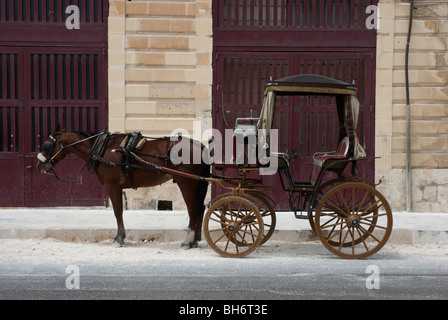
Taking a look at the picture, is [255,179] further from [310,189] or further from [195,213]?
[195,213]

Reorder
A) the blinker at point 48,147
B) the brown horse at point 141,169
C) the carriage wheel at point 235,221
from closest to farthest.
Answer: the carriage wheel at point 235,221
the brown horse at point 141,169
the blinker at point 48,147

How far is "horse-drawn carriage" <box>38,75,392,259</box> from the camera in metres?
6.63

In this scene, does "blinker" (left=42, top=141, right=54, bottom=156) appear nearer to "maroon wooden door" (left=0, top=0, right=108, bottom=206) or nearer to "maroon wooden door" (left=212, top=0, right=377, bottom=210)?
"maroon wooden door" (left=0, top=0, right=108, bottom=206)

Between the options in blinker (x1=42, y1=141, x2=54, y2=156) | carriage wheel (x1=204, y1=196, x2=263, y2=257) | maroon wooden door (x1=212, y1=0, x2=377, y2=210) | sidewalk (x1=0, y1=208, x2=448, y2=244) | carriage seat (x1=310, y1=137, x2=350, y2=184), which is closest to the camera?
carriage wheel (x1=204, y1=196, x2=263, y2=257)

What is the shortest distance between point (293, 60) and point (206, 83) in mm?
1651

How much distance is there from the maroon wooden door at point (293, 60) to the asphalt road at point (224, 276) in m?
3.72

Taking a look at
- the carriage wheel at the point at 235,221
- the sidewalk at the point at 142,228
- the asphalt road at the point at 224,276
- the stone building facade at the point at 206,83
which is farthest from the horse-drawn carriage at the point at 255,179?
the stone building facade at the point at 206,83

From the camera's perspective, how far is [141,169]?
7.39 meters

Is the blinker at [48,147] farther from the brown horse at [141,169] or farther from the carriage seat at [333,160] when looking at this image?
the carriage seat at [333,160]

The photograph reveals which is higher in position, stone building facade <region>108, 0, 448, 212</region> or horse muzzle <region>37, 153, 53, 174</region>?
stone building facade <region>108, 0, 448, 212</region>

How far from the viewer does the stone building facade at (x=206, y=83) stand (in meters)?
10.6

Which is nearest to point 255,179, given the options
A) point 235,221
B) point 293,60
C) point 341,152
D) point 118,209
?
point 235,221

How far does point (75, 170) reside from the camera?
35.2ft

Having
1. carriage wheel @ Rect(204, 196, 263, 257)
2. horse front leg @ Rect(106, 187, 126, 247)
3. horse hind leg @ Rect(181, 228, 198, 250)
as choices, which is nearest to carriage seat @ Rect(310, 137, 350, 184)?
carriage wheel @ Rect(204, 196, 263, 257)
